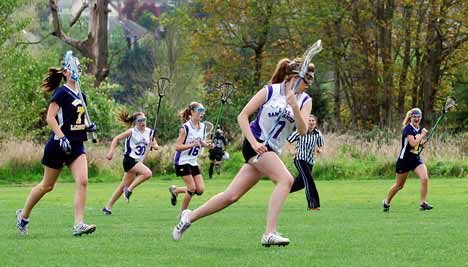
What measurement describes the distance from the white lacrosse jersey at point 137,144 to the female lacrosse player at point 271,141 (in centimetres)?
844

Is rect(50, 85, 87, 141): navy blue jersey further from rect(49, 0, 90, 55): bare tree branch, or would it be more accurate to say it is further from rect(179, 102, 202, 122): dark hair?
rect(49, 0, 90, 55): bare tree branch

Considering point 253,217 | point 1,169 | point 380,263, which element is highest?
point 380,263

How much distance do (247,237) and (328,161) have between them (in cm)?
2294

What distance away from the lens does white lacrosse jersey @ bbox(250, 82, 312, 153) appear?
1094 centimetres

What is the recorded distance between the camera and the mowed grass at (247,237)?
10.1m

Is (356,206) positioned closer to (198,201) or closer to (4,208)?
(198,201)

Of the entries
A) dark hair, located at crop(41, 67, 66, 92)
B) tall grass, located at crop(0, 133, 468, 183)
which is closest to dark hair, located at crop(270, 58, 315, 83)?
dark hair, located at crop(41, 67, 66, 92)

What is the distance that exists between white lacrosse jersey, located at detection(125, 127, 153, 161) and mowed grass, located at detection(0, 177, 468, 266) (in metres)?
1.00

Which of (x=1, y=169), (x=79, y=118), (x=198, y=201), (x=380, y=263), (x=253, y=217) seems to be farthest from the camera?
(x=1, y=169)

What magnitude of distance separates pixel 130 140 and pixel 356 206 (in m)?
4.40

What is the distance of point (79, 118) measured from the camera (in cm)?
1264

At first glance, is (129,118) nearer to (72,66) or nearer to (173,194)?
(173,194)

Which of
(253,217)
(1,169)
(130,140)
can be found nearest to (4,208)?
(130,140)

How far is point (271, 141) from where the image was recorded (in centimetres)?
1103
